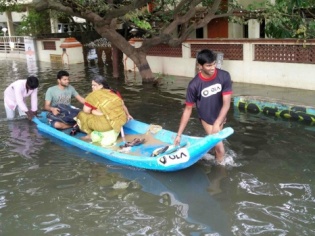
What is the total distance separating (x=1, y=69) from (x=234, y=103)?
14.4 meters

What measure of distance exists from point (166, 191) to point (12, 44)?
2452 centimetres

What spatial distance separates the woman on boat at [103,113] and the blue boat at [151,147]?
0.62 ft

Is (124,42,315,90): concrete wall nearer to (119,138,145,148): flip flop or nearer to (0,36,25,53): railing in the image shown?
(119,138,145,148): flip flop


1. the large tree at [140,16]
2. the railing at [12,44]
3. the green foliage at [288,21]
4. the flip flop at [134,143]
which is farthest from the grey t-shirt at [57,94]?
the railing at [12,44]

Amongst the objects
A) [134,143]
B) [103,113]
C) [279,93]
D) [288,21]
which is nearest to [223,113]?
[134,143]

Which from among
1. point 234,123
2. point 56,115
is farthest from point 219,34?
point 56,115

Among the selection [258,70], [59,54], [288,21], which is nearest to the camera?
[258,70]

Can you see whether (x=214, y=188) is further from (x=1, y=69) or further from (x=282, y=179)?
(x=1, y=69)

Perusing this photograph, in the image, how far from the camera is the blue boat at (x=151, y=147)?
533cm

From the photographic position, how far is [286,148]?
6.64 metres

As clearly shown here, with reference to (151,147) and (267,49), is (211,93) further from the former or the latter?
(267,49)

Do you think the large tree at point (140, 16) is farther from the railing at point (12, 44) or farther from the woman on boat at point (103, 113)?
the railing at point (12, 44)

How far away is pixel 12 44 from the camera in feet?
88.4

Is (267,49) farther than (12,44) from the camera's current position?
No
